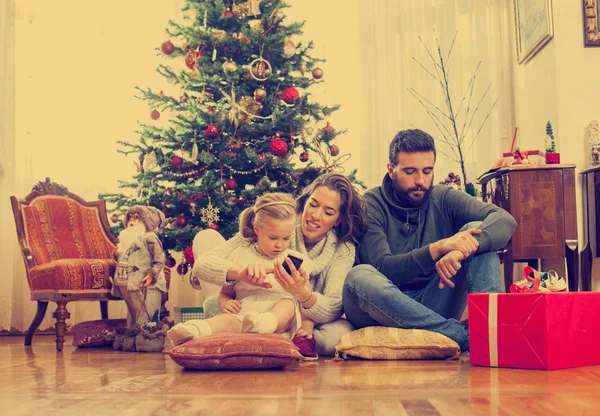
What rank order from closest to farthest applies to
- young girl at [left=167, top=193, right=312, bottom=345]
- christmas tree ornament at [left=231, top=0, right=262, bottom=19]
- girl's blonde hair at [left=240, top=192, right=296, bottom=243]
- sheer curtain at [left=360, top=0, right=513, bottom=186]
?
young girl at [left=167, top=193, right=312, bottom=345] → girl's blonde hair at [left=240, top=192, right=296, bottom=243] → christmas tree ornament at [left=231, top=0, right=262, bottom=19] → sheer curtain at [left=360, top=0, right=513, bottom=186]

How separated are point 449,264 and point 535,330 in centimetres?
42

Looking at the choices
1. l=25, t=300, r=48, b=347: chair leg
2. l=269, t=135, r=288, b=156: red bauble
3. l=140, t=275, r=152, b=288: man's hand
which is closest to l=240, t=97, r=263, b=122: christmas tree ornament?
l=269, t=135, r=288, b=156: red bauble

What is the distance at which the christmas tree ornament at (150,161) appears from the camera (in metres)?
4.21

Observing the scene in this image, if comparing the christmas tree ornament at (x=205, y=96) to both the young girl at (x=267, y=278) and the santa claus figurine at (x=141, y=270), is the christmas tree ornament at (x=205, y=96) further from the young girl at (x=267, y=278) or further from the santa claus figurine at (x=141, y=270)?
the young girl at (x=267, y=278)

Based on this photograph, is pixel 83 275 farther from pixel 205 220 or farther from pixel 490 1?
pixel 490 1

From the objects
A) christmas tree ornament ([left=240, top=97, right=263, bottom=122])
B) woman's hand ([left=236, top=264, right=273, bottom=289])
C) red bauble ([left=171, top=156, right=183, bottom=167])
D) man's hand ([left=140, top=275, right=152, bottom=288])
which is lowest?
man's hand ([left=140, top=275, right=152, bottom=288])

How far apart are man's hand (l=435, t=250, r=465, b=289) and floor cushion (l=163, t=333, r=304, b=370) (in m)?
0.59

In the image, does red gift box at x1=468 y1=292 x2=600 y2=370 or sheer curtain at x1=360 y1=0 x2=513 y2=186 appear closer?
red gift box at x1=468 y1=292 x2=600 y2=370

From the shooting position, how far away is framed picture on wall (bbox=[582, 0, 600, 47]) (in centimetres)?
424

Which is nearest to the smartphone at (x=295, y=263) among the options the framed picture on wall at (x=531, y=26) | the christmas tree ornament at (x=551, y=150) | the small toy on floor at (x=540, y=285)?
the small toy on floor at (x=540, y=285)

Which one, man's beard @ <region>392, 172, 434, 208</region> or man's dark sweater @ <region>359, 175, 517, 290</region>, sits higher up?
man's beard @ <region>392, 172, 434, 208</region>

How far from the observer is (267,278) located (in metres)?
2.81

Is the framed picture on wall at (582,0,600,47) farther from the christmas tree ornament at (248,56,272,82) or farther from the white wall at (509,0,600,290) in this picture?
the christmas tree ornament at (248,56,272,82)

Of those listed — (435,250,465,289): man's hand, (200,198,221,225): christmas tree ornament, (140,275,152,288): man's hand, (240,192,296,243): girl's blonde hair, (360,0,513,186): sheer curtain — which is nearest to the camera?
(435,250,465,289): man's hand
